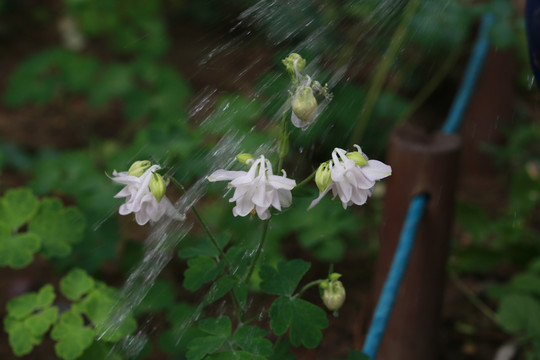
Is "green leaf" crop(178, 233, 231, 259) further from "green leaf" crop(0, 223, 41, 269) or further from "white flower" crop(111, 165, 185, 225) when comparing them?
"green leaf" crop(0, 223, 41, 269)

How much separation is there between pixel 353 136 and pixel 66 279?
4.89ft

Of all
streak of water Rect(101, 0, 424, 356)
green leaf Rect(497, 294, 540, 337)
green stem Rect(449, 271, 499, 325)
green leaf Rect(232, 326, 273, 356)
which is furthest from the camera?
green stem Rect(449, 271, 499, 325)

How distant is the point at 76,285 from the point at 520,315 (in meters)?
1.22

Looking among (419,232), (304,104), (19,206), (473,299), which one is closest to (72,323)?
(19,206)

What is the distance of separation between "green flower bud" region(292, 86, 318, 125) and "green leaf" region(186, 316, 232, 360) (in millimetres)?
364

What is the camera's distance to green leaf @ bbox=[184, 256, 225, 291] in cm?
107

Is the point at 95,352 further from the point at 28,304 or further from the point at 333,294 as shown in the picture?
the point at 333,294

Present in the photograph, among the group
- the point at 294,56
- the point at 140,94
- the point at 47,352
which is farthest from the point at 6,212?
the point at 140,94

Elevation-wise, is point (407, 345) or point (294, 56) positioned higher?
point (294, 56)

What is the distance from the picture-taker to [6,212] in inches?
60.0

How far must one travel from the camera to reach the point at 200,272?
1.08 m

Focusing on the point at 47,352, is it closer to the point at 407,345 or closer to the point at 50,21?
the point at 407,345

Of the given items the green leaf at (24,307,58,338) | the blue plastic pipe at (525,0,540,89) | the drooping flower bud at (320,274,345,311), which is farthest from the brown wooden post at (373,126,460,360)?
the green leaf at (24,307,58,338)

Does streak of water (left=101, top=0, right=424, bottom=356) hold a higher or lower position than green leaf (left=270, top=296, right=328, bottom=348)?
lower
